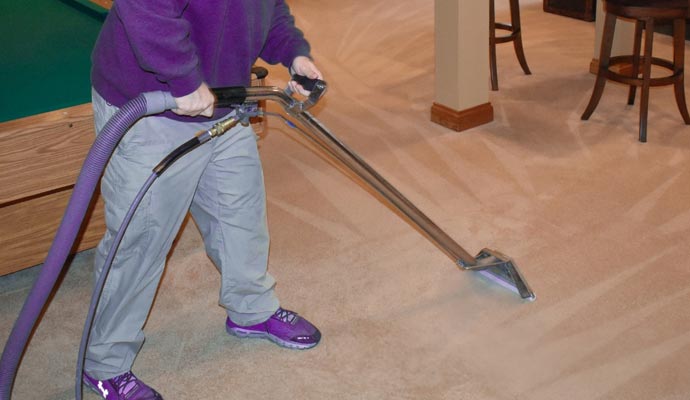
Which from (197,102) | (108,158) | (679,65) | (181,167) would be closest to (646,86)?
(679,65)

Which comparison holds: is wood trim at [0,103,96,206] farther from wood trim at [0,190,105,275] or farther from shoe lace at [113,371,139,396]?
shoe lace at [113,371,139,396]

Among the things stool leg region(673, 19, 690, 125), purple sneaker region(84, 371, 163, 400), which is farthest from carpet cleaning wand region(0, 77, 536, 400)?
stool leg region(673, 19, 690, 125)

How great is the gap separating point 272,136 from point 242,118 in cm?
188

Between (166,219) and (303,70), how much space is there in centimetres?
47

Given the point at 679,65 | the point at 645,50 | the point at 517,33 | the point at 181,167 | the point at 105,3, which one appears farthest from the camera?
the point at 517,33

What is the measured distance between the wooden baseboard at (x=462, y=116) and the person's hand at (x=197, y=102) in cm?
214

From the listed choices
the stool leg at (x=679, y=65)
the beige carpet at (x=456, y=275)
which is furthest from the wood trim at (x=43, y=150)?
the stool leg at (x=679, y=65)

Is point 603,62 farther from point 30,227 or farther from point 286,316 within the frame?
point 30,227

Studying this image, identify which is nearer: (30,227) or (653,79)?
(30,227)

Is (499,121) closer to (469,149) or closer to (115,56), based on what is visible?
(469,149)

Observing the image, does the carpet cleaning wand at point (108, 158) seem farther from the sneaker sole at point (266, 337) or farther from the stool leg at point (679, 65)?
the stool leg at point (679, 65)

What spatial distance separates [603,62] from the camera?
12.4ft

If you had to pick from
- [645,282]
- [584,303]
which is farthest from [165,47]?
[645,282]

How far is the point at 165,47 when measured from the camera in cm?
166
